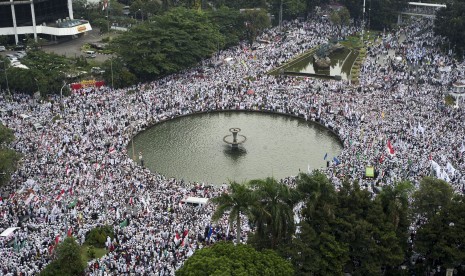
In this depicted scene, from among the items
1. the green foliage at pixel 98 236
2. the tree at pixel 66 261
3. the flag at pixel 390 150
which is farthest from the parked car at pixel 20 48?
the tree at pixel 66 261

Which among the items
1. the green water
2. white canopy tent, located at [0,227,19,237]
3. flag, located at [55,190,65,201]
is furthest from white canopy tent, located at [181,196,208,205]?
white canopy tent, located at [0,227,19,237]

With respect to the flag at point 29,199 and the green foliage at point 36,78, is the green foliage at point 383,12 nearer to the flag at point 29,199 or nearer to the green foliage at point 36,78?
the green foliage at point 36,78

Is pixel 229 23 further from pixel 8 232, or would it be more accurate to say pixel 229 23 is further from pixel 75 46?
pixel 8 232

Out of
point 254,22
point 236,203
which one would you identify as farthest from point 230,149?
point 254,22

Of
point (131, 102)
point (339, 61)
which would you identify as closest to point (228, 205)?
point (131, 102)

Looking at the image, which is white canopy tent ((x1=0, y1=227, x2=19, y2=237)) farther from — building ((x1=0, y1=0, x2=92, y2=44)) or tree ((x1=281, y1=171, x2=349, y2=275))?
building ((x1=0, y1=0, x2=92, y2=44))
